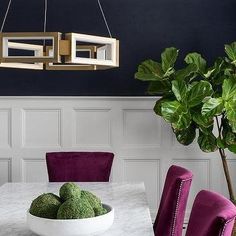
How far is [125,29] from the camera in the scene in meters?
4.51

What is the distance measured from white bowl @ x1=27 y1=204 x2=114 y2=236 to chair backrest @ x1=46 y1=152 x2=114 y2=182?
5.17 ft

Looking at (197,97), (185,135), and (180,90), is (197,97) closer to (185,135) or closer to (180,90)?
(180,90)

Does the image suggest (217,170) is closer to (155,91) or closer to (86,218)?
(155,91)

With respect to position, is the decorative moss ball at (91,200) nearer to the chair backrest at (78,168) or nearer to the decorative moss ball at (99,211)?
the decorative moss ball at (99,211)

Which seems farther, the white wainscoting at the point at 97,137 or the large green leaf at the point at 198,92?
the white wainscoting at the point at 97,137

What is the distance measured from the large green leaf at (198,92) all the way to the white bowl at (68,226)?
6.53 ft

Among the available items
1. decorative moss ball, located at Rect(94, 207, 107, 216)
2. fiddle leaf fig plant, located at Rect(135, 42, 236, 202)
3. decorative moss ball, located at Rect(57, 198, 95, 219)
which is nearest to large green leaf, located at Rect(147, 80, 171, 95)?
fiddle leaf fig plant, located at Rect(135, 42, 236, 202)

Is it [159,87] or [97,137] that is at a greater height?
[159,87]

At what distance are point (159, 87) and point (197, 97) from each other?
0.42m

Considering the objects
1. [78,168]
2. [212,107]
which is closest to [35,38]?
[78,168]

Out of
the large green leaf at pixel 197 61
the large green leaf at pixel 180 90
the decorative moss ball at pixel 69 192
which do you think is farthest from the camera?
the large green leaf at pixel 197 61

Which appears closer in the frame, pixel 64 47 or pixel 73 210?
pixel 73 210

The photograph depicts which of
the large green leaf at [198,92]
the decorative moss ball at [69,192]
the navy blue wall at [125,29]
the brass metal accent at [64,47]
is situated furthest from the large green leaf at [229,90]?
the decorative moss ball at [69,192]

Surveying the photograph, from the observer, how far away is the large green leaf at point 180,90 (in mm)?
3777
